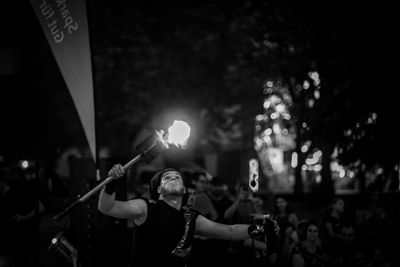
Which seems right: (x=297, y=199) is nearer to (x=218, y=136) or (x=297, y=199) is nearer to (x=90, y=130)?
(x=218, y=136)

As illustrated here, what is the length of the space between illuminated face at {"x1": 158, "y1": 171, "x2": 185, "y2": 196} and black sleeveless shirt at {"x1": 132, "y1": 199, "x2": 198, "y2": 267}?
147 millimetres

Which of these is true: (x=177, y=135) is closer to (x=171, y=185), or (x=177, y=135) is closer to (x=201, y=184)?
(x=171, y=185)

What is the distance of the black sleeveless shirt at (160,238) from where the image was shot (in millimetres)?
6152

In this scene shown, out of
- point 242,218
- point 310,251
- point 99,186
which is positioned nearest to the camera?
Answer: point 99,186

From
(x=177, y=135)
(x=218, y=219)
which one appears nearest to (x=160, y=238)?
(x=177, y=135)

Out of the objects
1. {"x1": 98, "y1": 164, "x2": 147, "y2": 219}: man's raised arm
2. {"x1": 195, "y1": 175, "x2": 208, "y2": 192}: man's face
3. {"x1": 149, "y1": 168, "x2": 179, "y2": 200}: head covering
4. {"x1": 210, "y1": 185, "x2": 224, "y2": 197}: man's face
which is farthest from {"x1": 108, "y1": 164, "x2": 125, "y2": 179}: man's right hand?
{"x1": 210, "y1": 185, "x2": 224, "y2": 197}: man's face

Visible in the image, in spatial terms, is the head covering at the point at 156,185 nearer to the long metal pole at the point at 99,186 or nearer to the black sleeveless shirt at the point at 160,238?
the black sleeveless shirt at the point at 160,238

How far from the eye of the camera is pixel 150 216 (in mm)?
6246

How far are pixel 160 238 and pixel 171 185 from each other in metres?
0.59

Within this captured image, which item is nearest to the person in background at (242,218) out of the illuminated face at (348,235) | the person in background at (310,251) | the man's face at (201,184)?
the person in background at (310,251)

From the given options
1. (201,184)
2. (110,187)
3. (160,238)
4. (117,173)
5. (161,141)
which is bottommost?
(160,238)

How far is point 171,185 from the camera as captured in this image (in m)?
6.43

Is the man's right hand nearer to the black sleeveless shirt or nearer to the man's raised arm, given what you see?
the man's raised arm

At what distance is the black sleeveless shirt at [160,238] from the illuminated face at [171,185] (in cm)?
15
